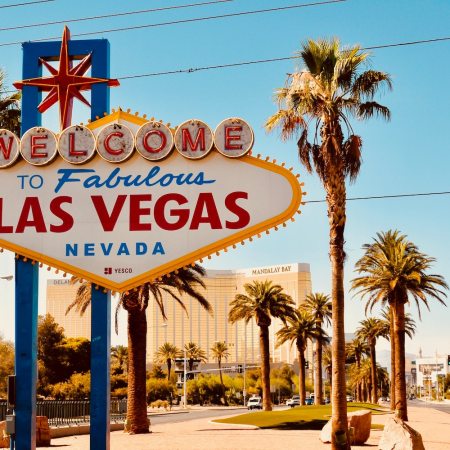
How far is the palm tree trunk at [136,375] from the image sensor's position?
3666cm

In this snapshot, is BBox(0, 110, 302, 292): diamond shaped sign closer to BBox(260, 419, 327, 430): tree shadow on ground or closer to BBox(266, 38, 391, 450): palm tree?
BBox(266, 38, 391, 450): palm tree

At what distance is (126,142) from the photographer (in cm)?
1733

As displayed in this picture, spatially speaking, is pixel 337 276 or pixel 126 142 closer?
pixel 126 142

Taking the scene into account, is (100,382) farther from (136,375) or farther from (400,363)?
(400,363)

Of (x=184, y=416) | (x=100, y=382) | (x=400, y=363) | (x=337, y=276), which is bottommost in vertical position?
(x=184, y=416)

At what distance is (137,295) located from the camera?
36625 mm

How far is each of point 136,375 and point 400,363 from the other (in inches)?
693

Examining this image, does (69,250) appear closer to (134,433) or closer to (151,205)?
(151,205)

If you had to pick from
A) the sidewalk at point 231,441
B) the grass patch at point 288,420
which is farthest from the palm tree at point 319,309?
the sidewalk at point 231,441

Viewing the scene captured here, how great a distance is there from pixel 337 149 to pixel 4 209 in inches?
A: 491

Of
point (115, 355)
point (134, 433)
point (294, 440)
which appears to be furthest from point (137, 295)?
point (115, 355)

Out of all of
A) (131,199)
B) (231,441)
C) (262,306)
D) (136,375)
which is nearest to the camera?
(131,199)

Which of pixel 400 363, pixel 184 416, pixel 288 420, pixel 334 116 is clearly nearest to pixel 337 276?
pixel 334 116

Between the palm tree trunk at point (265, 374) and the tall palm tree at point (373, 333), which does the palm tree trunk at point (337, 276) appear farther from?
the tall palm tree at point (373, 333)
